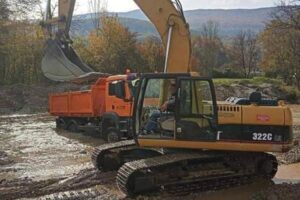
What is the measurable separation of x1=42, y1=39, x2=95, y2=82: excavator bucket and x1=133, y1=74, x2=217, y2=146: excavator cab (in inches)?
215

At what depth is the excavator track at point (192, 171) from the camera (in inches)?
336

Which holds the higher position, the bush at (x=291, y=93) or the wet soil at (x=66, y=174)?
the wet soil at (x=66, y=174)

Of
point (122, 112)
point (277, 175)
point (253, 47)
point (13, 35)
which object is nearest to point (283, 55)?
point (253, 47)

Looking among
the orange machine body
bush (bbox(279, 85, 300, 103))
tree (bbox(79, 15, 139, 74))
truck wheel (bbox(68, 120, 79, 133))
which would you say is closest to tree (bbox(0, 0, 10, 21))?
the orange machine body

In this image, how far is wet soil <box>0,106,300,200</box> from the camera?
29.0 ft

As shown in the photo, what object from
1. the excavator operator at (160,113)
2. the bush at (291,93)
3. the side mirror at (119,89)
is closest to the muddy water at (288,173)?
the excavator operator at (160,113)

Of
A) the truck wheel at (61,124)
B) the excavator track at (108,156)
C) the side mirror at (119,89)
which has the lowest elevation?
the truck wheel at (61,124)

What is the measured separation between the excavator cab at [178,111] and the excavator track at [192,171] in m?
0.41

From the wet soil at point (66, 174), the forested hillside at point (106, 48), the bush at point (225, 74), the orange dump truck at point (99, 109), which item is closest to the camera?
the wet soil at point (66, 174)

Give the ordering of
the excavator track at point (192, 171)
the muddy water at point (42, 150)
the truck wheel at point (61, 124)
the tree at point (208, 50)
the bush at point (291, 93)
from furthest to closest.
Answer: the tree at point (208, 50), the bush at point (291, 93), the truck wheel at point (61, 124), the muddy water at point (42, 150), the excavator track at point (192, 171)

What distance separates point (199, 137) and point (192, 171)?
0.62 metres

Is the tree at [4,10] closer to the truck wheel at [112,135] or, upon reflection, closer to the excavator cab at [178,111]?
the truck wheel at [112,135]

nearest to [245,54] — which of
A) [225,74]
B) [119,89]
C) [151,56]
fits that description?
[225,74]

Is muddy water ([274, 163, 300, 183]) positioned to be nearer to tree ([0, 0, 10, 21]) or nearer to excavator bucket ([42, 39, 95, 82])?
excavator bucket ([42, 39, 95, 82])
